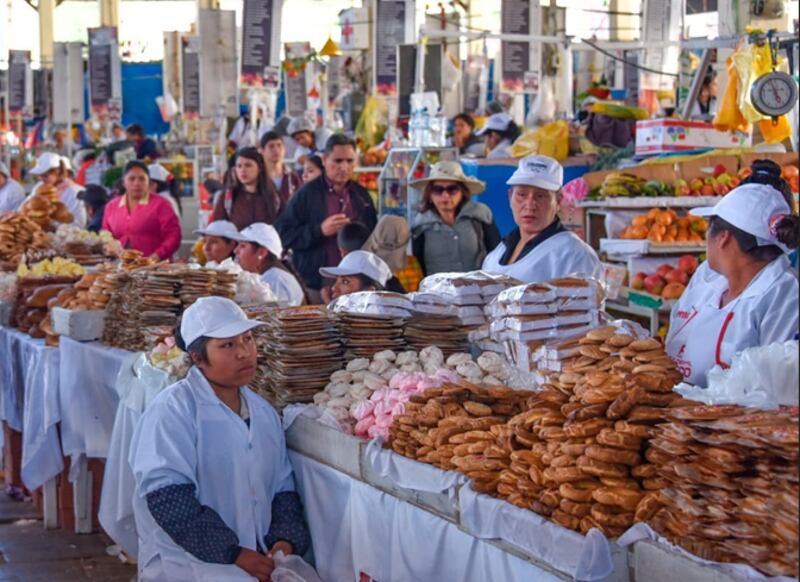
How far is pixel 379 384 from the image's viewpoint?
4699mm

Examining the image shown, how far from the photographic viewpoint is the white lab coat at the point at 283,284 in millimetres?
7090

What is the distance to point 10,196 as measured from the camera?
42.9ft

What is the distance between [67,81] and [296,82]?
5527 mm

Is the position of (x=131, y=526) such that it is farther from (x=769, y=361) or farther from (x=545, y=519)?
(x=769, y=361)

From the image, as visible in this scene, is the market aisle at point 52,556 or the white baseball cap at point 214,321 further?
the market aisle at point 52,556

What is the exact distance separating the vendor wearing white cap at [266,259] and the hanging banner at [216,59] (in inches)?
288

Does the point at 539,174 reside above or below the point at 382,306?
above

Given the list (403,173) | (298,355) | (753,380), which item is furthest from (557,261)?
(403,173)

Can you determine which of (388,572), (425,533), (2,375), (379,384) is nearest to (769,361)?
(425,533)

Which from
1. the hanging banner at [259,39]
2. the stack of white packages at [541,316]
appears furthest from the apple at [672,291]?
the hanging banner at [259,39]

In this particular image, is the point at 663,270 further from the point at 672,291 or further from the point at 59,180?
the point at 59,180

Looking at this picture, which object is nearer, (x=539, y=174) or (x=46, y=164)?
(x=539, y=174)

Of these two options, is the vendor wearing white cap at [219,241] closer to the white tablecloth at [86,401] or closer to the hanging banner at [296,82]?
the white tablecloth at [86,401]

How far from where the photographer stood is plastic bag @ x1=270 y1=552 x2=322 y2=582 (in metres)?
4.21
